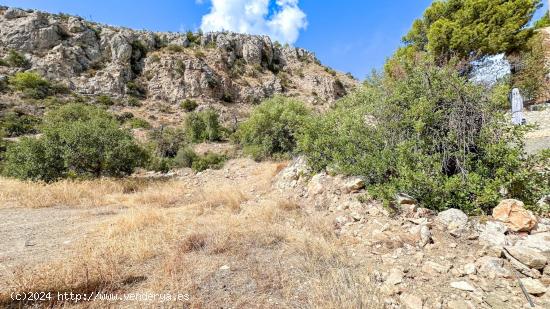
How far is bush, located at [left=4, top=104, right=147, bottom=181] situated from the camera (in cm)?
808

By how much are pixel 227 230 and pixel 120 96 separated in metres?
26.2

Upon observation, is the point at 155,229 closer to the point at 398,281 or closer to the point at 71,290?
the point at 71,290

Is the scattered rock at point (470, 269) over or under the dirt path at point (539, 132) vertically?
under

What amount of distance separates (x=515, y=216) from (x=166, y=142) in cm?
1572

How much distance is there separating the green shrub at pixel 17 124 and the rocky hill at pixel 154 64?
690cm

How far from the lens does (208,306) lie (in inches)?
81.4

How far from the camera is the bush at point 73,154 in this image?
8.08m

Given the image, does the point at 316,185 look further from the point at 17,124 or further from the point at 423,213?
the point at 17,124

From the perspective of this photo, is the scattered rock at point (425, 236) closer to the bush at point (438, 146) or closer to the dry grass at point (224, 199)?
the bush at point (438, 146)

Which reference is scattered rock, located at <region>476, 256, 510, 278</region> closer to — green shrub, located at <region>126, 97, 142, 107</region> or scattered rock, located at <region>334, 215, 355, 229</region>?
scattered rock, located at <region>334, 215, 355, 229</region>

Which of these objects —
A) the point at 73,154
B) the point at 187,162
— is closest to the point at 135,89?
the point at 187,162

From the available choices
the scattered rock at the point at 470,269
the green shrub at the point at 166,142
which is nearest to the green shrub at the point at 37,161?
the green shrub at the point at 166,142

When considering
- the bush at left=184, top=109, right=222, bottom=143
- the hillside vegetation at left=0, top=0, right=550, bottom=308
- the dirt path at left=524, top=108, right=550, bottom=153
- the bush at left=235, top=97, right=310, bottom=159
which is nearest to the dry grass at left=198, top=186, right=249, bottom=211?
the hillside vegetation at left=0, top=0, right=550, bottom=308

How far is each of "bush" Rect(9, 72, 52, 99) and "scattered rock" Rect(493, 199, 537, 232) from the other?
29.4 meters
